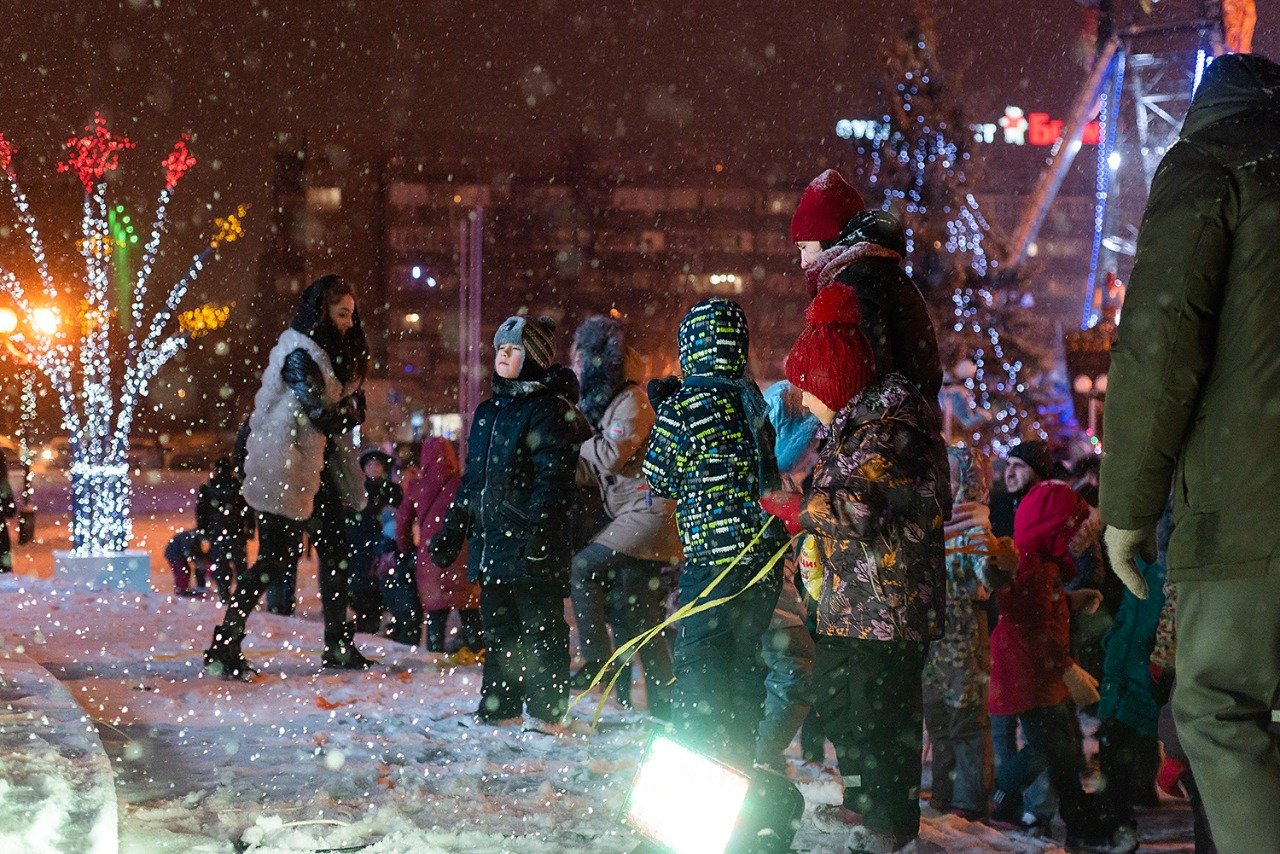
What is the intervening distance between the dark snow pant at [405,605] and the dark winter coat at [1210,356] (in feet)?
25.9

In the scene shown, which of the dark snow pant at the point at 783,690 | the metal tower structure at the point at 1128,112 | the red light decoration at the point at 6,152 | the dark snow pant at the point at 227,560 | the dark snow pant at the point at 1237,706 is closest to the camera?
the dark snow pant at the point at 1237,706

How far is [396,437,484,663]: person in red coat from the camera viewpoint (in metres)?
9.03

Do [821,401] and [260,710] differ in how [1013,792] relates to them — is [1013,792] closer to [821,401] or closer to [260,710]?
[821,401]

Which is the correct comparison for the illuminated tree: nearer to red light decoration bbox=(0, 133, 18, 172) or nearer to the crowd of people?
red light decoration bbox=(0, 133, 18, 172)

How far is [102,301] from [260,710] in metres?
10.2

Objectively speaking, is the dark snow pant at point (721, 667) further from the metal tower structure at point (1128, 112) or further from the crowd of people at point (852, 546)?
the metal tower structure at point (1128, 112)

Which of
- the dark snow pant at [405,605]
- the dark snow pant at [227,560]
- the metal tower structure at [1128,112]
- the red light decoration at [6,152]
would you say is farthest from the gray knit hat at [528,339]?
the metal tower structure at [1128,112]

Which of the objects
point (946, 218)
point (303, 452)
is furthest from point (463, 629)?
point (946, 218)

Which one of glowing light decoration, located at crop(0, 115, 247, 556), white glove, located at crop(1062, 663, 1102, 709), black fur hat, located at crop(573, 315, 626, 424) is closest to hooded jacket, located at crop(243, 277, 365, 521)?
black fur hat, located at crop(573, 315, 626, 424)

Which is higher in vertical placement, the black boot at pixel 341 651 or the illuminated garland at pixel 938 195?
the illuminated garland at pixel 938 195

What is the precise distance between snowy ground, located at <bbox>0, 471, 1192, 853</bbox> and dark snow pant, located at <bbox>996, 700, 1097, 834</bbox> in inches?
18.4

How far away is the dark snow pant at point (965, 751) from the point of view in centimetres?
609

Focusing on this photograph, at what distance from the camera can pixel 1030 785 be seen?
6.21 meters

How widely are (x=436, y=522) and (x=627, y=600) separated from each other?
2.98 metres
